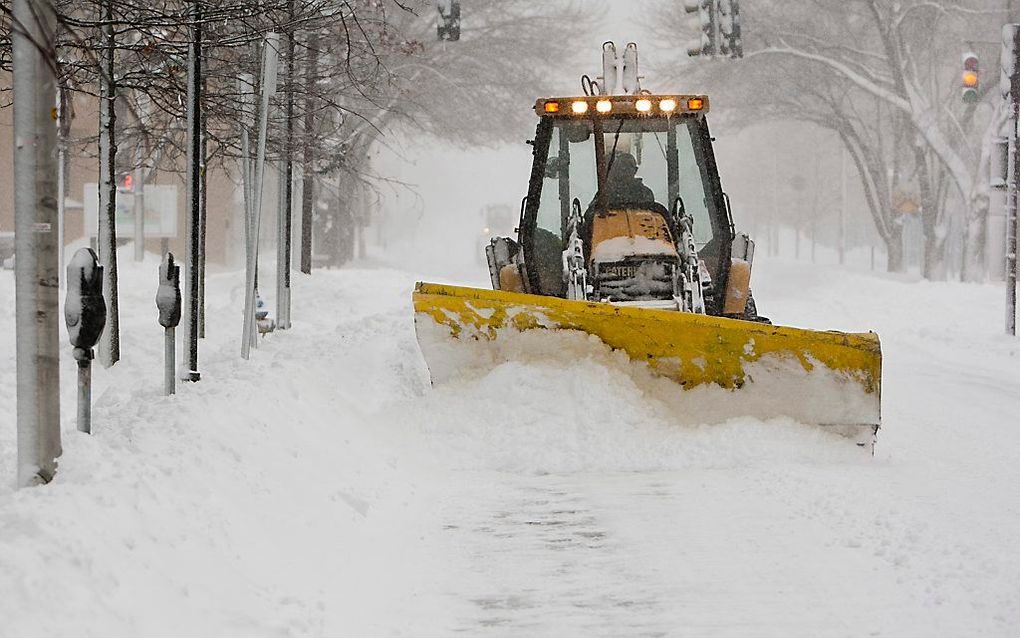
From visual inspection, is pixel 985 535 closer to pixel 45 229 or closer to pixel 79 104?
pixel 45 229

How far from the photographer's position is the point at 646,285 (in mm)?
9734

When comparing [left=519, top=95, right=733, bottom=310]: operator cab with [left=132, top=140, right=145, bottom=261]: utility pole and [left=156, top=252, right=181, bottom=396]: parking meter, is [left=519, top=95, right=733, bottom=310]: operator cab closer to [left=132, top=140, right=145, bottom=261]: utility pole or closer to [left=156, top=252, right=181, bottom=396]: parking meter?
[left=156, top=252, right=181, bottom=396]: parking meter

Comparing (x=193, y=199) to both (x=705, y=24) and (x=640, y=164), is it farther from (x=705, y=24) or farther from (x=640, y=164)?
(x=705, y=24)

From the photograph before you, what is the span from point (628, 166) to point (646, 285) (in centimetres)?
153

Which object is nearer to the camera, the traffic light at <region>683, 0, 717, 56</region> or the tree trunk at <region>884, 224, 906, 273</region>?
the traffic light at <region>683, 0, 717, 56</region>

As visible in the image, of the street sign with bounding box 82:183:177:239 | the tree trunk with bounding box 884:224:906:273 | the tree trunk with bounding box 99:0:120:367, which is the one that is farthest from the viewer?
the tree trunk with bounding box 884:224:906:273

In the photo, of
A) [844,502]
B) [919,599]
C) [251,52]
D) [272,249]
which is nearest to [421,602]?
[919,599]

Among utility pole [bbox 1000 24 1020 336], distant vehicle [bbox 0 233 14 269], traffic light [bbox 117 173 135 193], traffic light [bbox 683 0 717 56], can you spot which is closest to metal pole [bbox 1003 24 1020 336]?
utility pole [bbox 1000 24 1020 336]

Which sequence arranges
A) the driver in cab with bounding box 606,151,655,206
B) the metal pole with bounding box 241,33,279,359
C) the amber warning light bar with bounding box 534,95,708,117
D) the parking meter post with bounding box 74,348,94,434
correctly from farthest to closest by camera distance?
the driver in cab with bounding box 606,151,655,206
the amber warning light bar with bounding box 534,95,708,117
the metal pole with bounding box 241,33,279,359
the parking meter post with bounding box 74,348,94,434

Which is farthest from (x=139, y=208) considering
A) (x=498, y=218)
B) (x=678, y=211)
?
(x=498, y=218)

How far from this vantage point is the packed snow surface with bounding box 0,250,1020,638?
452 centimetres

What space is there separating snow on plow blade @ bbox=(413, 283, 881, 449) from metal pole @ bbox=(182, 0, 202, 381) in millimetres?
1937

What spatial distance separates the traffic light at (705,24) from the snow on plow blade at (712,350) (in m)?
11.1

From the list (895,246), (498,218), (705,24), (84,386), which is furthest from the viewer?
(498,218)
